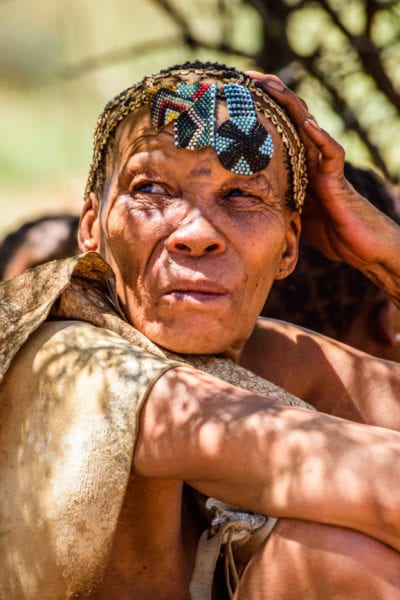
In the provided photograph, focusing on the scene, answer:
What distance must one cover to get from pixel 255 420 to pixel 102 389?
1.45 ft

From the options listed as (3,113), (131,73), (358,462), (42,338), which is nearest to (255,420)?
(358,462)

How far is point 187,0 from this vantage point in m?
6.52

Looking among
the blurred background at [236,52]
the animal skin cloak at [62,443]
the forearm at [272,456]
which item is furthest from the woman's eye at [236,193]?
the blurred background at [236,52]

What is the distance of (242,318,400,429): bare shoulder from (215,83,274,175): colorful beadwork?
908 millimetres

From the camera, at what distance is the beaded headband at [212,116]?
3.67 m

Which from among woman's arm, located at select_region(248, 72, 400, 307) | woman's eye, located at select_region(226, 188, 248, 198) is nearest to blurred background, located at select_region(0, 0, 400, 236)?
woman's arm, located at select_region(248, 72, 400, 307)

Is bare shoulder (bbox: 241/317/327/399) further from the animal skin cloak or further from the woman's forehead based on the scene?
the animal skin cloak

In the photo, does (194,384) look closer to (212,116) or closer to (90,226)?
(212,116)

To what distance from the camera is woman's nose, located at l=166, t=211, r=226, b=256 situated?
3.51 meters

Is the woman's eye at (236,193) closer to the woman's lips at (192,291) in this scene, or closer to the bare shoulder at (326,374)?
the woman's lips at (192,291)

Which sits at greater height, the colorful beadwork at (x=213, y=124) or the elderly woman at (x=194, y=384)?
the colorful beadwork at (x=213, y=124)

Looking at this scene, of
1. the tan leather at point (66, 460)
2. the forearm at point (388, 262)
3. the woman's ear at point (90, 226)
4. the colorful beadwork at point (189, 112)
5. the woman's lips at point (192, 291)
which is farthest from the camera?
the forearm at point (388, 262)

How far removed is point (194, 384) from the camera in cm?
299

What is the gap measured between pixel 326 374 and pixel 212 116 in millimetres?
1292
